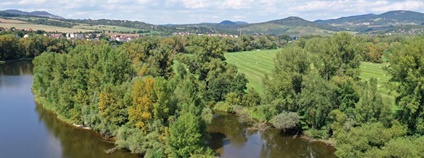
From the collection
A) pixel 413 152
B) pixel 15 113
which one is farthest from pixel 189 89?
pixel 15 113

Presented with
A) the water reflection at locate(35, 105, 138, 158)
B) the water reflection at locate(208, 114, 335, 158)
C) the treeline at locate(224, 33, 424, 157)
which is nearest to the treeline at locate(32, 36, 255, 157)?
the water reflection at locate(35, 105, 138, 158)

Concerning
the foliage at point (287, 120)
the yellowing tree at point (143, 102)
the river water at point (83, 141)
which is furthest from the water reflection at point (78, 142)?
the foliage at point (287, 120)

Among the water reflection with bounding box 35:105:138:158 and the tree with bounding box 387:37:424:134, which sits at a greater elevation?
the tree with bounding box 387:37:424:134

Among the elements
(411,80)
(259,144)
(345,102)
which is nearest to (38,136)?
(259,144)

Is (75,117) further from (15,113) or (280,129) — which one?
(280,129)

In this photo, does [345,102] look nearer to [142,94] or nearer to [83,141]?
[142,94]

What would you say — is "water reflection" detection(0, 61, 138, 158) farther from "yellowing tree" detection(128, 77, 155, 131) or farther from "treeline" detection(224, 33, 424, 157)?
"treeline" detection(224, 33, 424, 157)
